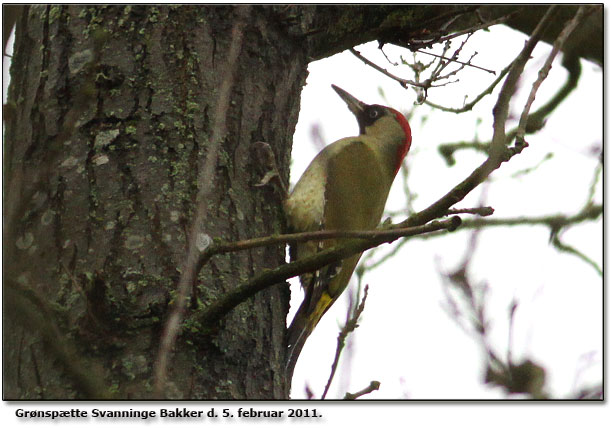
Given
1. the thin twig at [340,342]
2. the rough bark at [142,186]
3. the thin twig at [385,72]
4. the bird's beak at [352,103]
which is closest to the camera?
the rough bark at [142,186]

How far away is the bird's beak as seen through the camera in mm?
5211

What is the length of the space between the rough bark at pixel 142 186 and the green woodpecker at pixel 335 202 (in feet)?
1.97

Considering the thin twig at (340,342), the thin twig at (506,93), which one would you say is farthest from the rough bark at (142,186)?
the thin twig at (506,93)

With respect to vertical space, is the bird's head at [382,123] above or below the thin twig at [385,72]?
above

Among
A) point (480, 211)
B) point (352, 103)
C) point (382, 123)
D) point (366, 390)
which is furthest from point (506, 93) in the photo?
point (352, 103)

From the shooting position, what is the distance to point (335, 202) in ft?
12.9

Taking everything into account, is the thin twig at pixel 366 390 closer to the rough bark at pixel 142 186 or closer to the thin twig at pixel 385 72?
the rough bark at pixel 142 186

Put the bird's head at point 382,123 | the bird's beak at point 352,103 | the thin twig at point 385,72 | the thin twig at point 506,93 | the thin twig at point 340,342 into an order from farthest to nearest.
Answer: the bird's beak at point 352,103 → the bird's head at point 382,123 → the thin twig at point 385,72 → the thin twig at point 340,342 → the thin twig at point 506,93

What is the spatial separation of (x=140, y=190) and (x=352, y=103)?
307 cm

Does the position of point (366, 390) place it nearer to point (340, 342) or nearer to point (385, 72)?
point (340, 342)

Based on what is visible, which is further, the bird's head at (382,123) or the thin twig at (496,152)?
Result: the bird's head at (382,123)

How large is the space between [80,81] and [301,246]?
5.00 feet

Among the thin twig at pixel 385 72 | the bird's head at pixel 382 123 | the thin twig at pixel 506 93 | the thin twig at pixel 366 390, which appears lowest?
the thin twig at pixel 366 390

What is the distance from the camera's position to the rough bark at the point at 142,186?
7.00 feet
